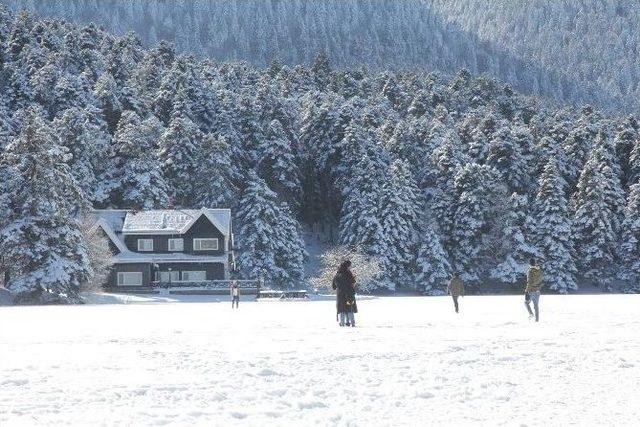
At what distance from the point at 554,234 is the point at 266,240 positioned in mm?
25047

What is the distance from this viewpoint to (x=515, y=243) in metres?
72.7

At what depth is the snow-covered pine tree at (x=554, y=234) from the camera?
70562mm

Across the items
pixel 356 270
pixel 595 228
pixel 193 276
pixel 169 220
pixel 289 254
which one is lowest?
pixel 193 276

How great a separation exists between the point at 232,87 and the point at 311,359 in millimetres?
92625

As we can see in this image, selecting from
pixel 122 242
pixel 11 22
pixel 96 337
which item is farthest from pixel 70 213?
pixel 11 22

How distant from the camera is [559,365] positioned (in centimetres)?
1368

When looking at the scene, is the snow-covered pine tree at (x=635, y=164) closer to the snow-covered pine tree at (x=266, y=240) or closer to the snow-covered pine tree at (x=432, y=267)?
the snow-covered pine tree at (x=432, y=267)

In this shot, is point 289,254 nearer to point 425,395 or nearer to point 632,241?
point 632,241

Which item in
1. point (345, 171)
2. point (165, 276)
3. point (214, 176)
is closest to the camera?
point (165, 276)

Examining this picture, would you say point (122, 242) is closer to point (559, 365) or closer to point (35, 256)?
point (35, 256)

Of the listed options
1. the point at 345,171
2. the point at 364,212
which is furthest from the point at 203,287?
the point at 345,171

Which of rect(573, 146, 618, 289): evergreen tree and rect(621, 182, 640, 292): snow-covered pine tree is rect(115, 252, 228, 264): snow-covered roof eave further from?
rect(621, 182, 640, 292): snow-covered pine tree

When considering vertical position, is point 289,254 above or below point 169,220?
below

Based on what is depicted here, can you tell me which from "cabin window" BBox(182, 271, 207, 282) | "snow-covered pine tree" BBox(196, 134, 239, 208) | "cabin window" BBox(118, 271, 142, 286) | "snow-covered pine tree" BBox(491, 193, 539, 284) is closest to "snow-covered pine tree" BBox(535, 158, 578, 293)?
"snow-covered pine tree" BBox(491, 193, 539, 284)
